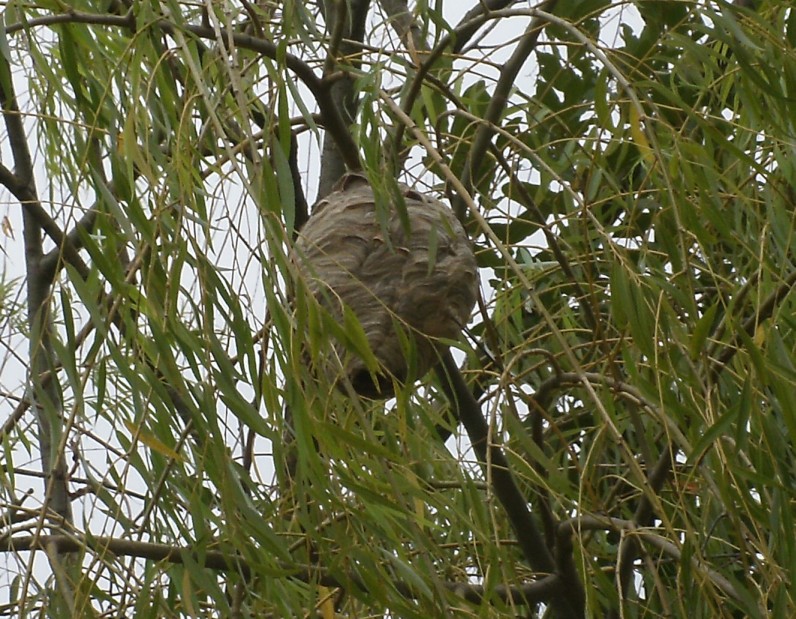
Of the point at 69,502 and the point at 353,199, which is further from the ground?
the point at 353,199

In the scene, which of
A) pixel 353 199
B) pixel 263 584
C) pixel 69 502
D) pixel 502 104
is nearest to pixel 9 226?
pixel 69 502

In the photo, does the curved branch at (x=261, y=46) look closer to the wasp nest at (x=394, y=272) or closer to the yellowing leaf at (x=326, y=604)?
the wasp nest at (x=394, y=272)

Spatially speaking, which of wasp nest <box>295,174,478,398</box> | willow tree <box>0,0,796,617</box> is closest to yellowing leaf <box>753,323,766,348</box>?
willow tree <box>0,0,796,617</box>

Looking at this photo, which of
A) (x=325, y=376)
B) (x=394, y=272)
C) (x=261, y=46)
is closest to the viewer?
(x=325, y=376)

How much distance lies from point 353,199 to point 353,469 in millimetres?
378

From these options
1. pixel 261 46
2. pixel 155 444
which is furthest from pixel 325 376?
pixel 261 46

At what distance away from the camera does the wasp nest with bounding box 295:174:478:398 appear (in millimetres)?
926

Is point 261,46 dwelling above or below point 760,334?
above

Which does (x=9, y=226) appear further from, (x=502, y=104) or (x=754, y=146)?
(x=754, y=146)

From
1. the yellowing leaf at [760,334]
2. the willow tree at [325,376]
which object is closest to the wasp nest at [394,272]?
the willow tree at [325,376]

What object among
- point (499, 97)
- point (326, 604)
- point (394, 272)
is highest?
point (499, 97)

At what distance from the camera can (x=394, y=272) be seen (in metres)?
0.97

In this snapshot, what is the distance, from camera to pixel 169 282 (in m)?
0.69

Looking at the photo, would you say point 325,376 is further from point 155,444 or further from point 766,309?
point 766,309
